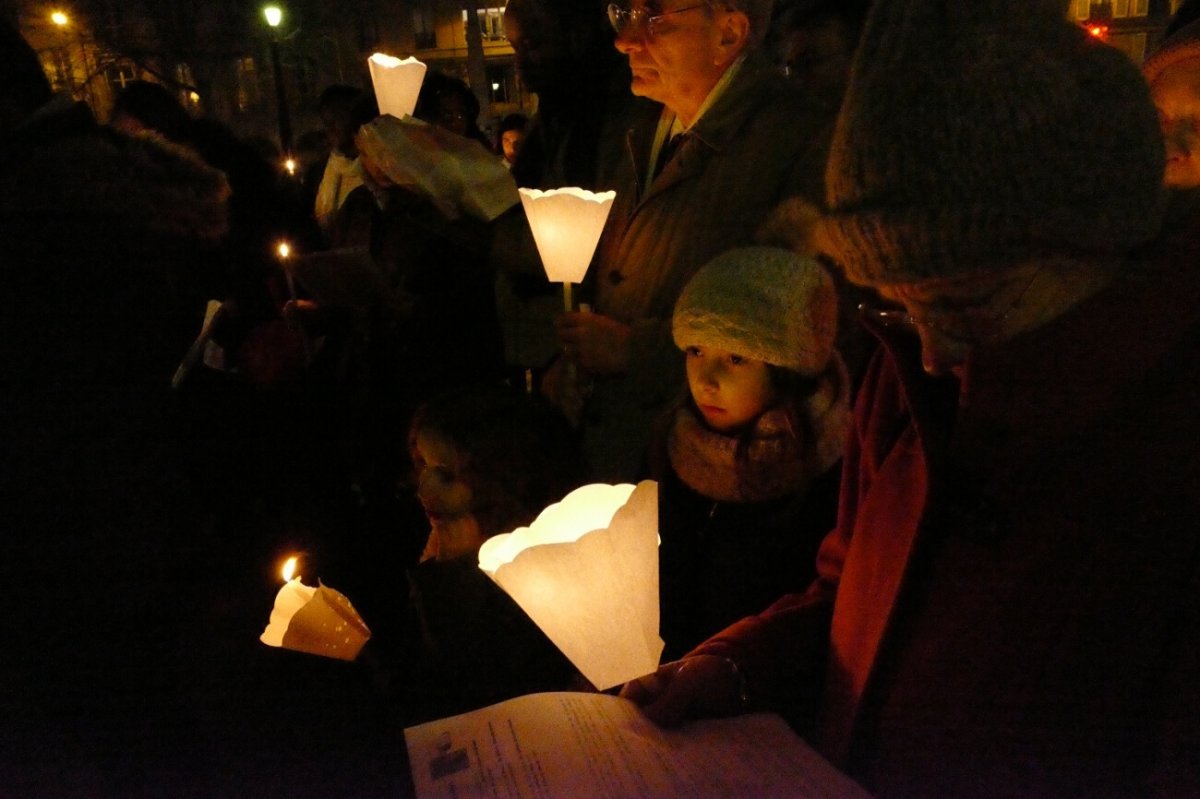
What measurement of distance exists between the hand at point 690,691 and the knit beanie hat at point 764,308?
3.24ft

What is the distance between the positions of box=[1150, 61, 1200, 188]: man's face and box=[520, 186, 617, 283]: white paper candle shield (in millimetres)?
1453

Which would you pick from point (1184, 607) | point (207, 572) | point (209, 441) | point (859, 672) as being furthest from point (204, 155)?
point (1184, 607)

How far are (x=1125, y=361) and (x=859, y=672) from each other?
610mm

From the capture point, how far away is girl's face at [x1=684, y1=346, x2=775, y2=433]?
224 centimetres

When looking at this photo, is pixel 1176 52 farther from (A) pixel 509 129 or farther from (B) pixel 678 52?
(A) pixel 509 129

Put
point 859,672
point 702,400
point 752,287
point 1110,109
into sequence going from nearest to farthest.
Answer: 1. point 1110,109
2. point 859,672
3. point 752,287
4. point 702,400

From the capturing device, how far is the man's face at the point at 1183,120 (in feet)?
6.51

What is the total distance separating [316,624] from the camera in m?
2.11

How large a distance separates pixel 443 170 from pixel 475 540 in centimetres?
145

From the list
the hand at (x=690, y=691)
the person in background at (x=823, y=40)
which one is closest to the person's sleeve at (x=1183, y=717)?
the hand at (x=690, y=691)

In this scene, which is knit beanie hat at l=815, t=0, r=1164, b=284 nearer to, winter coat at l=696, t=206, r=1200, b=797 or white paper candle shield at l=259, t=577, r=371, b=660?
winter coat at l=696, t=206, r=1200, b=797

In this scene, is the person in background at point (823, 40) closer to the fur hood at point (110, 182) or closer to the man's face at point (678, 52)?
the man's face at point (678, 52)

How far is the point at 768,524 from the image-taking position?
2.25 m

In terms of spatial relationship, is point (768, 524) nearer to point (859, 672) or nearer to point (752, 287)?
point (752, 287)
